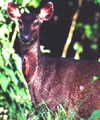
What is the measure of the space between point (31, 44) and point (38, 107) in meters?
0.96

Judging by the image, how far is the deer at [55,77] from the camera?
5.73 m

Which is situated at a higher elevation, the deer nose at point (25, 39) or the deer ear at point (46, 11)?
the deer ear at point (46, 11)

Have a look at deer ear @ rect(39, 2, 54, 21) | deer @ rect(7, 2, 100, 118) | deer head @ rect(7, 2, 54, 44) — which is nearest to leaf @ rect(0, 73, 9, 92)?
deer @ rect(7, 2, 100, 118)

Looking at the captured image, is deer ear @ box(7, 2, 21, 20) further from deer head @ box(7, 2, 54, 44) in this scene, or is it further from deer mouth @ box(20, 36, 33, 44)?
deer mouth @ box(20, 36, 33, 44)

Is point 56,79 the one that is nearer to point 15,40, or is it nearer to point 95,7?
point 15,40

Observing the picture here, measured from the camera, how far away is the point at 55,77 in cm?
591

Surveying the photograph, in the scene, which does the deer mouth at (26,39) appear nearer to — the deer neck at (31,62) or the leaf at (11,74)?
the deer neck at (31,62)

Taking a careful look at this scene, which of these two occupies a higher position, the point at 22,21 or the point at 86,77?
the point at 22,21

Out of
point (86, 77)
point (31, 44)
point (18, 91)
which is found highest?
point (31, 44)

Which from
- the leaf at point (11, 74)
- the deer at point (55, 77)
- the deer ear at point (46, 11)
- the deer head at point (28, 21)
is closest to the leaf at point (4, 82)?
the leaf at point (11, 74)

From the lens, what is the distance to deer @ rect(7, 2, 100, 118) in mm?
5734

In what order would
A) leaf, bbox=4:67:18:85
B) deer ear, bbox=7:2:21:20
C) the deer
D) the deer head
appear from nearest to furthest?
1. the deer
2. the deer head
3. deer ear, bbox=7:2:21:20
4. leaf, bbox=4:67:18:85

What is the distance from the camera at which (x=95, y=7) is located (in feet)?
33.8

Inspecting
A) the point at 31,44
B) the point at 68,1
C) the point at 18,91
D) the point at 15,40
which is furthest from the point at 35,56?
the point at 68,1
